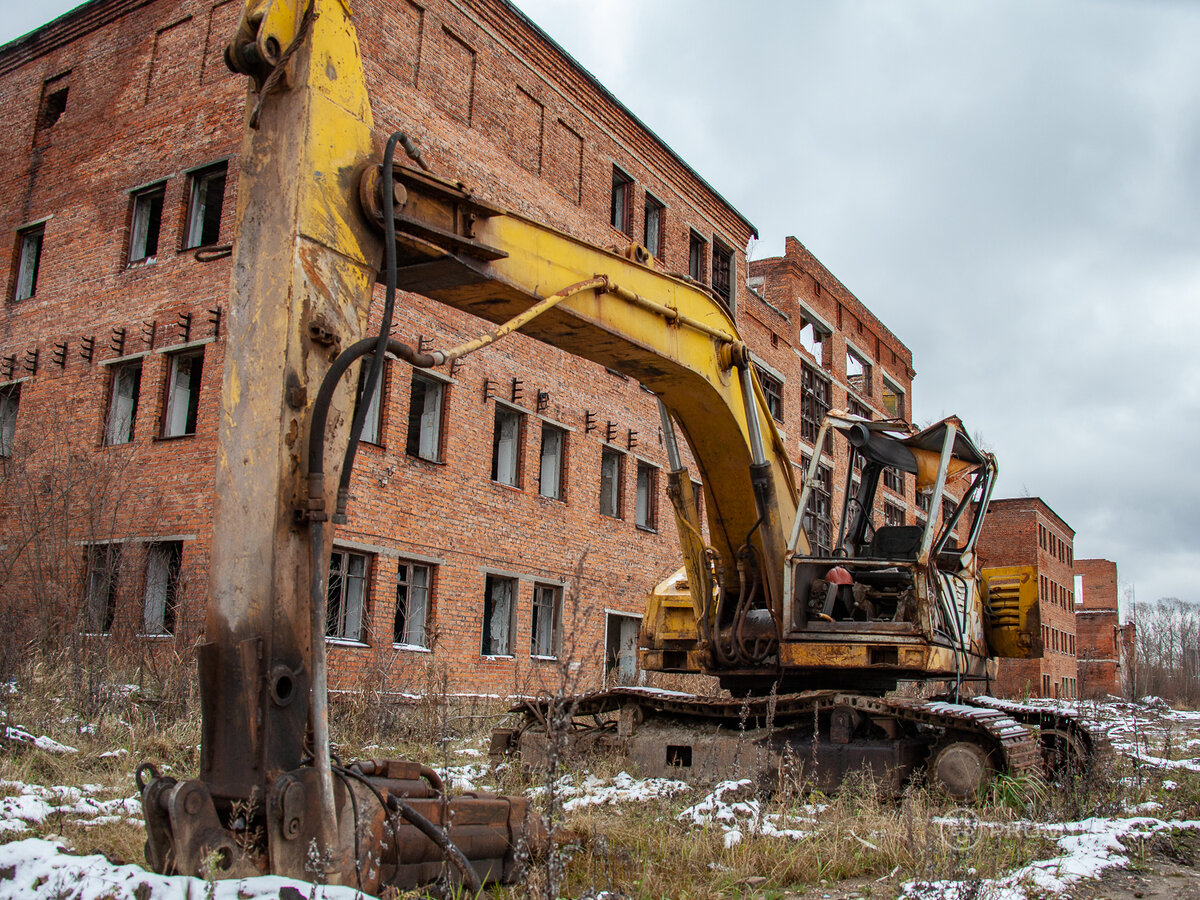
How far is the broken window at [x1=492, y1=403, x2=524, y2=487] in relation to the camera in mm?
18797

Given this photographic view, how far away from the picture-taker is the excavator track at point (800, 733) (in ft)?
24.3

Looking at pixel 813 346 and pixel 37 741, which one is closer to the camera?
pixel 37 741

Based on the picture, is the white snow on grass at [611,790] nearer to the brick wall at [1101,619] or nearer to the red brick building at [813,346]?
the red brick building at [813,346]

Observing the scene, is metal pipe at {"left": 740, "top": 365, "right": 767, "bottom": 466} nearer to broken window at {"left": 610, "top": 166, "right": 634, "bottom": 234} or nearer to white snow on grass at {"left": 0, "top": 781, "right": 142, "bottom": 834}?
white snow on grass at {"left": 0, "top": 781, "right": 142, "bottom": 834}

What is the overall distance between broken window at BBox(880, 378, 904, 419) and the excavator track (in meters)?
32.1

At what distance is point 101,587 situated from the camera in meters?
12.8

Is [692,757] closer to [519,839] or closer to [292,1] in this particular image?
[519,839]

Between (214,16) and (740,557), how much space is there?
46.5 ft

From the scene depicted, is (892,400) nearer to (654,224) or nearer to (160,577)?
(654,224)

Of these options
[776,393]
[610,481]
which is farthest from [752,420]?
[776,393]

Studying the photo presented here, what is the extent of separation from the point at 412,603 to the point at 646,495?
308 inches

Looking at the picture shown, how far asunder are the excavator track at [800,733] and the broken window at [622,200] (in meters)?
15.7

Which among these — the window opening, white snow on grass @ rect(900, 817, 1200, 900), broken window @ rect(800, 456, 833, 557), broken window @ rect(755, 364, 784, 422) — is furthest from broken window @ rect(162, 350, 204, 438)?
broken window @ rect(755, 364, 784, 422)

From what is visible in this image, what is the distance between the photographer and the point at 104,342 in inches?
655
